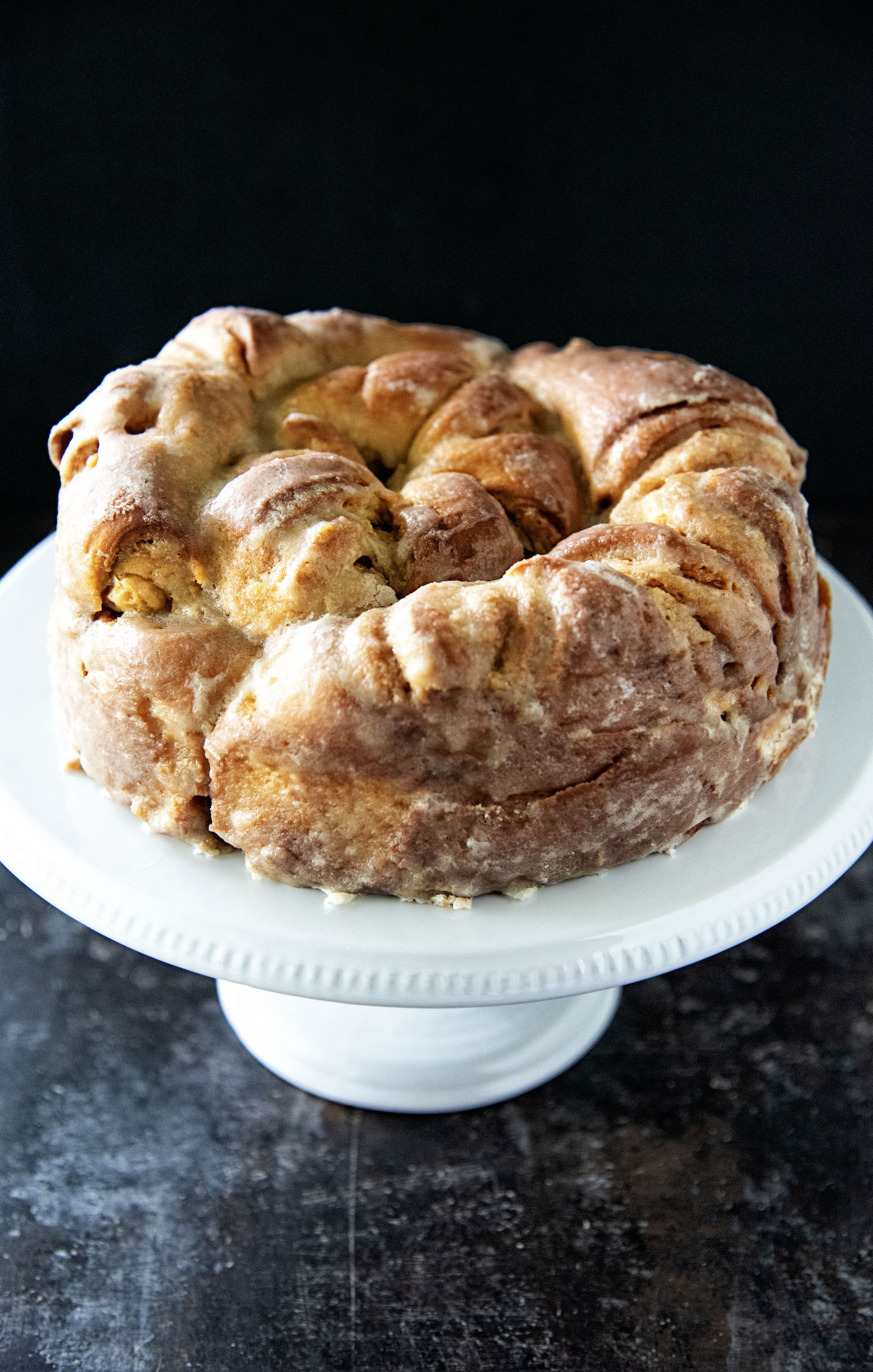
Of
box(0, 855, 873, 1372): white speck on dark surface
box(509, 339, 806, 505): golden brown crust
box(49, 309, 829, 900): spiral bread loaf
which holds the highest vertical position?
box(509, 339, 806, 505): golden brown crust

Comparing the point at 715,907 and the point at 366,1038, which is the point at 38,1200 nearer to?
the point at 366,1038

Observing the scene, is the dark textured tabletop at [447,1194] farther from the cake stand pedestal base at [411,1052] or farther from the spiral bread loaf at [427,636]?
the spiral bread loaf at [427,636]

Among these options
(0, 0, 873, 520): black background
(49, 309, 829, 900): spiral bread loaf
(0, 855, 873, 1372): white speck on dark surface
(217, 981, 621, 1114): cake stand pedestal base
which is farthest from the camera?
(0, 0, 873, 520): black background

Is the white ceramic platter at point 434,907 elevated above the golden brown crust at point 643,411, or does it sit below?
below

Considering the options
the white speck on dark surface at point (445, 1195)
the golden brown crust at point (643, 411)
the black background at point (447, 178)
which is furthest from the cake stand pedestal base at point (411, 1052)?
the black background at point (447, 178)

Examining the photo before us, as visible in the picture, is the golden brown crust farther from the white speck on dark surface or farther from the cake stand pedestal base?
the white speck on dark surface

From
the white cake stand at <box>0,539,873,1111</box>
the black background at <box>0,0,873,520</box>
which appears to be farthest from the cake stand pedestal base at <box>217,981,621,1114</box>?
the black background at <box>0,0,873,520</box>
